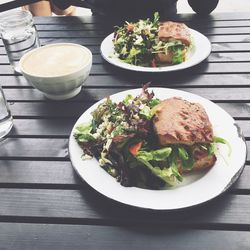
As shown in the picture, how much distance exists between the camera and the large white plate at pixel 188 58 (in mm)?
1388

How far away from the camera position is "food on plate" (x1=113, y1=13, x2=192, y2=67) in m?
1.46

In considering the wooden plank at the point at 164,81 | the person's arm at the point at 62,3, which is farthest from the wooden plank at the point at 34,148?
the person's arm at the point at 62,3

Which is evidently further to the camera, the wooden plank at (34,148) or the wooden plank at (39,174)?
the wooden plank at (34,148)

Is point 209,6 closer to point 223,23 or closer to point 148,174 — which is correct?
point 223,23

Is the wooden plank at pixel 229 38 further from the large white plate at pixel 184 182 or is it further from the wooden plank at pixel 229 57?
the large white plate at pixel 184 182

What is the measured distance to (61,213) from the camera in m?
0.85

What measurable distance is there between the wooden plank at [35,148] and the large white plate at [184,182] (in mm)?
86

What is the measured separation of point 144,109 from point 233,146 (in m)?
0.27

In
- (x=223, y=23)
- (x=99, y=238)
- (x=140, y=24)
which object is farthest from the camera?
(x=223, y=23)

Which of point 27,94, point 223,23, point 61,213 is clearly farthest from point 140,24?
point 61,213

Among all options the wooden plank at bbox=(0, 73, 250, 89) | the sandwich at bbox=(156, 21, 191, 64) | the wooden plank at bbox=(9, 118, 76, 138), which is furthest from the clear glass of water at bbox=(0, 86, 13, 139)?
the sandwich at bbox=(156, 21, 191, 64)

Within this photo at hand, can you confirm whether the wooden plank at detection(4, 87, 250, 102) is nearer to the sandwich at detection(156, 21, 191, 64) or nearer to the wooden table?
the wooden table

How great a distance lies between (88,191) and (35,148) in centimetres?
27

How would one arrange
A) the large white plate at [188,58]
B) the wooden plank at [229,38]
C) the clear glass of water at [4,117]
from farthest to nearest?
the wooden plank at [229,38], the large white plate at [188,58], the clear glass of water at [4,117]
